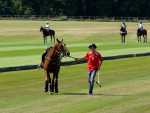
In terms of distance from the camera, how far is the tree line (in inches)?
5502

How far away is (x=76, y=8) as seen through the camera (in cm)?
14450

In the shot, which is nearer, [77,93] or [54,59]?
[54,59]

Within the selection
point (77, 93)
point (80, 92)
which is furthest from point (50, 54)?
point (80, 92)

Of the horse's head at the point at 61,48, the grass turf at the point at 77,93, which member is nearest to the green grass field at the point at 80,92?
the grass turf at the point at 77,93

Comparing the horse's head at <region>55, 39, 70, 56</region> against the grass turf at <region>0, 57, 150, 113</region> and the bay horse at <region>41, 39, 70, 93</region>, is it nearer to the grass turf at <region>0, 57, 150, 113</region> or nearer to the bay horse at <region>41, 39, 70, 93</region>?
the bay horse at <region>41, 39, 70, 93</region>

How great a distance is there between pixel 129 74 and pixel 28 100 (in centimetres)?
1123

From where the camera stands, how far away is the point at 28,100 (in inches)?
777

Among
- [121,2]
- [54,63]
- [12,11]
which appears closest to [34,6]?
[12,11]

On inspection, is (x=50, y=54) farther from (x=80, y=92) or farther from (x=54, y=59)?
(x=80, y=92)

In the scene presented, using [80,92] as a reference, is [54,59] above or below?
above

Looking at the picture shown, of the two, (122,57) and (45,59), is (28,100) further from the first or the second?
(122,57)

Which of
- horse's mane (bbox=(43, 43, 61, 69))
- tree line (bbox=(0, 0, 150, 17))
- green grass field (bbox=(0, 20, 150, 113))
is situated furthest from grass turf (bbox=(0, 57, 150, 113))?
tree line (bbox=(0, 0, 150, 17))

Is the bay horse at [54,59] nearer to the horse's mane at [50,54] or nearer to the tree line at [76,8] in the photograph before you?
the horse's mane at [50,54]

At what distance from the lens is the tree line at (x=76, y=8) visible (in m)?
140
